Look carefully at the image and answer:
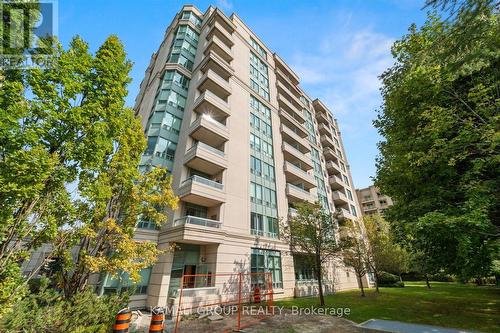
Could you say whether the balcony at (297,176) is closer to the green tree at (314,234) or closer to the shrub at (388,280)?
the green tree at (314,234)

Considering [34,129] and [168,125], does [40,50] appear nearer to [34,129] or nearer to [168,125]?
[34,129]

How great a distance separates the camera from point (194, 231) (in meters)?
16.1

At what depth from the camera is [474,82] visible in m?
11.0

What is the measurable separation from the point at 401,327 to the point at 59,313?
530 inches

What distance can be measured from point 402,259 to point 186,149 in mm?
31595

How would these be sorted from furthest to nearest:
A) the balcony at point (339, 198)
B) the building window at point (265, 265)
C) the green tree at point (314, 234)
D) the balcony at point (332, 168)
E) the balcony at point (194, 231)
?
the balcony at point (332, 168), the balcony at point (339, 198), the building window at point (265, 265), the green tree at point (314, 234), the balcony at point (194, 231)

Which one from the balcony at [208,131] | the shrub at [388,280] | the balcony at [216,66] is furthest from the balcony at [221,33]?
the shrub at [388,280]

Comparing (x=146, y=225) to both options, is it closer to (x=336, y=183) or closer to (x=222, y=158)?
(x=222, y=158)

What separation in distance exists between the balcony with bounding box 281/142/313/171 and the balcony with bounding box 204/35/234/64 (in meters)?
13.8

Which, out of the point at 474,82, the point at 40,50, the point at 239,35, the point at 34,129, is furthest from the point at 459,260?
the point at 239,35

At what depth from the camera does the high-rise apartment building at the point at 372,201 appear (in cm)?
6771

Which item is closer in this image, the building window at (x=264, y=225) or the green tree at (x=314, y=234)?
the green tree at (x=314, y=234)

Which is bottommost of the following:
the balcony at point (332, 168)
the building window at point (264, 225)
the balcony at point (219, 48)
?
the building window at point (264, 225)

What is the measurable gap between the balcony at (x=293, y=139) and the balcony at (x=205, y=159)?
13.2 m
